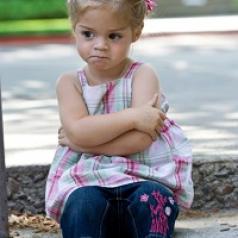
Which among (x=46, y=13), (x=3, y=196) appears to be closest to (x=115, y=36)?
(x=3, y=196)

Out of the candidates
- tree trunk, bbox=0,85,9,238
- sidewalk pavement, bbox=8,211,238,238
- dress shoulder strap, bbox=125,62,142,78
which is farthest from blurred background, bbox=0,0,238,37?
dress shoulder strap, bbox=125,62,142,78

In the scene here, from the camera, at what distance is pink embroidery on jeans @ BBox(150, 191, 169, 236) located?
347 centimetres

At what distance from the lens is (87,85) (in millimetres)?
3738

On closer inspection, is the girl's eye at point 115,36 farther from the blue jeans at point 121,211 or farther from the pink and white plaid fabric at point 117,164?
the blue jeans at point 121,211

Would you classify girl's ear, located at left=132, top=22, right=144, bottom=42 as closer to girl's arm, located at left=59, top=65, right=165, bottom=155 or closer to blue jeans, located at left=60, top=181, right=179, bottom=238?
girl's arm, located at left=59, top=65, right=165, bottom=155

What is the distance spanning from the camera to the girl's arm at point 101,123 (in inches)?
141

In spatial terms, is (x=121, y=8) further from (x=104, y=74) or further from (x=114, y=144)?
(x=114, y=144)

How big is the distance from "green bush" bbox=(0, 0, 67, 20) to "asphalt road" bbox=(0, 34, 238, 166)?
95.0 inches

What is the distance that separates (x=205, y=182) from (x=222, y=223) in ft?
0.86

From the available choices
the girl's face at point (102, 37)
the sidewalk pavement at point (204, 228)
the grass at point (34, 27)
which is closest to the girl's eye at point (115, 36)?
the girl's face at point (102, 37)

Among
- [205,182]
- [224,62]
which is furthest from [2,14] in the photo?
[205,182]

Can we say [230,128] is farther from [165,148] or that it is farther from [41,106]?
[165,148]

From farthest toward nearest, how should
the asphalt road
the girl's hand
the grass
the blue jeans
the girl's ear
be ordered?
the grass < the asphalt road < the girl's ear < the girl's hand < the blue jeans

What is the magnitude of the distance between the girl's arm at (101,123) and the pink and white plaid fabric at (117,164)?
71mm
